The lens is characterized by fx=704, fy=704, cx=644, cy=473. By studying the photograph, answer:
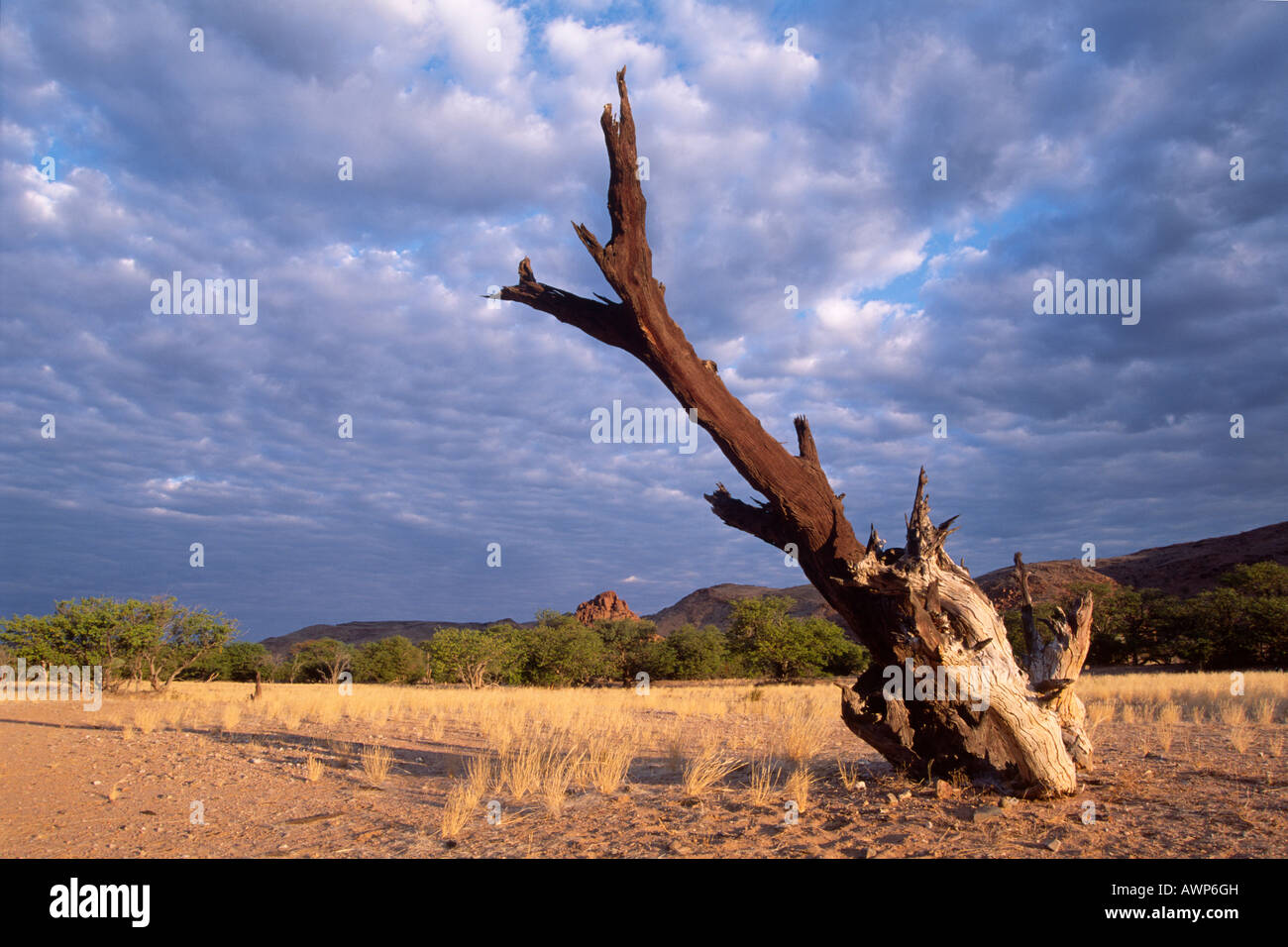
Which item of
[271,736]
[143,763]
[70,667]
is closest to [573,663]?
[70,667]

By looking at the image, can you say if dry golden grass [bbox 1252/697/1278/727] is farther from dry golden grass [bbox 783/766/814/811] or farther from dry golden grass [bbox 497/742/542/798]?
dry golden grass [bbox 497/742/542/798]

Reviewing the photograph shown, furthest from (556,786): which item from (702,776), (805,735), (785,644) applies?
(785,644)

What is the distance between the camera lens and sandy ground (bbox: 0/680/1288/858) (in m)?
5.18

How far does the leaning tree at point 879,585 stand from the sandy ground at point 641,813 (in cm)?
43

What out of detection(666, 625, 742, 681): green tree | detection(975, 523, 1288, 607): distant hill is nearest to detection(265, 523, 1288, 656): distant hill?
detection(975, 523, 1288, 607): distant hill

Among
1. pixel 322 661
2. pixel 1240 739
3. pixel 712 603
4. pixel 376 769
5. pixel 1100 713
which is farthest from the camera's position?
pixel 712 603

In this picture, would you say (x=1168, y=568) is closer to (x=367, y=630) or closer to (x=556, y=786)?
(x=556, y=786)

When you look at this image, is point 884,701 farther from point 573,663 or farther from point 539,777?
point 573,663

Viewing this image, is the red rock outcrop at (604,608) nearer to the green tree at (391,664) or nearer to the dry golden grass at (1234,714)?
the green tree at (391,664)

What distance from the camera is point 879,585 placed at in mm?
6590

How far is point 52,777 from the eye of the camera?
28.9 ft

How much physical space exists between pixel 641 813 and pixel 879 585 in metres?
3.03

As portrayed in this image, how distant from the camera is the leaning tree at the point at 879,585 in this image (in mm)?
6434

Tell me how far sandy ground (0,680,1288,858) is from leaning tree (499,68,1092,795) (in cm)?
43
